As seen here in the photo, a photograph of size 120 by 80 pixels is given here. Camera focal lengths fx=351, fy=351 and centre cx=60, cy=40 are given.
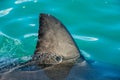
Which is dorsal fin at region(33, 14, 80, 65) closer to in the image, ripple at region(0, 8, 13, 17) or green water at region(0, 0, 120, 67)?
green water at region(0, 0, 120, 67)

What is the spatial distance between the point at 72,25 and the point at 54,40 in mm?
2247

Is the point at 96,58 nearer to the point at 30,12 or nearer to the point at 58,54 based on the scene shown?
the point at 58,54

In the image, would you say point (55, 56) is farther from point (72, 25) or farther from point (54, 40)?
point (72, 25)

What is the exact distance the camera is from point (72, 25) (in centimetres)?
735

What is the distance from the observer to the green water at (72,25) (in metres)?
6.60

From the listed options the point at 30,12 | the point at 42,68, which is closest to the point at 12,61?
the point at 42,68

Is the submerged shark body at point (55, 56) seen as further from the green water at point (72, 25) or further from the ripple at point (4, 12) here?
the ripple at point (4, 12)

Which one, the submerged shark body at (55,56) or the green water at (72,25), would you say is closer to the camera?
the submerged shark body at (55,56)

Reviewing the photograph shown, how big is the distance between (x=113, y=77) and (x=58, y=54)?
2.89 ft

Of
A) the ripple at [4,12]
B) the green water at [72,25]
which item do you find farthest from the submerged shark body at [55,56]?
the ripple at [4,12]

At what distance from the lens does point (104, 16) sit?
7.55 metres

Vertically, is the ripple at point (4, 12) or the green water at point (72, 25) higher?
the ripple at point (4, 12)

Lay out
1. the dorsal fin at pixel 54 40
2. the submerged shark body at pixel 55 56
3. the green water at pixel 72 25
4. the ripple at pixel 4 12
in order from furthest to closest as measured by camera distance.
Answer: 1. the ripple at pixel 4 12
2. the green water at pixel 72 25
3. the dorsal fin at pixel 54 40
4. the submerged shark body at pixel 55 56

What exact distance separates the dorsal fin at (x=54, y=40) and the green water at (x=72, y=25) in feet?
2.49
